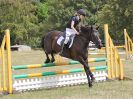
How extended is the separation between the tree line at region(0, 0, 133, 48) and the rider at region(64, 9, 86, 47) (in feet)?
126

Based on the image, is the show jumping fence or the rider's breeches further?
the rider's breeches

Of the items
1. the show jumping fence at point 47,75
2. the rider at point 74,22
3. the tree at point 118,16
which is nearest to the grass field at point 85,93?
the show jumping fence at point 47,75

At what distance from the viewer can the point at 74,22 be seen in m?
11.9

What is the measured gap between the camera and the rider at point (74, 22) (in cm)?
1173

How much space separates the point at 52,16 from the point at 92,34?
64731 millimetres

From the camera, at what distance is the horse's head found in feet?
37.8

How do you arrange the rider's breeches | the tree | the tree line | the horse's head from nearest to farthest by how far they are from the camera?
the horse's head, the rider's breeches, the tree, the tree line

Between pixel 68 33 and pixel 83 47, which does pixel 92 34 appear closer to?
pixel 83 47

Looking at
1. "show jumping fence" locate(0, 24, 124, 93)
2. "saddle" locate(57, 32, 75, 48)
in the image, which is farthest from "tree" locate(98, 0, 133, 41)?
"saddle" locate(57, 32, 75, 48)

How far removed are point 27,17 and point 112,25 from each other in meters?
14.8

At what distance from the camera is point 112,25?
55500 millimetres

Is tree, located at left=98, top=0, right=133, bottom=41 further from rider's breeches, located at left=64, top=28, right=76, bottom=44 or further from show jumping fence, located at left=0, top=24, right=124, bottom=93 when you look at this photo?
rider's breeches, located at left=64, top=28, right=76, bottom=44

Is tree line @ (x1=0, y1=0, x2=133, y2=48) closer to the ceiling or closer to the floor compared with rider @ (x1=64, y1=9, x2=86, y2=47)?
closer to the floor

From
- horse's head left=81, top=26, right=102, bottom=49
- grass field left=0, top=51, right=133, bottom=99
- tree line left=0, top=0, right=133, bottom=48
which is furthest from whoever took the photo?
tree line left=0, top=0, right=133, bottom=48
